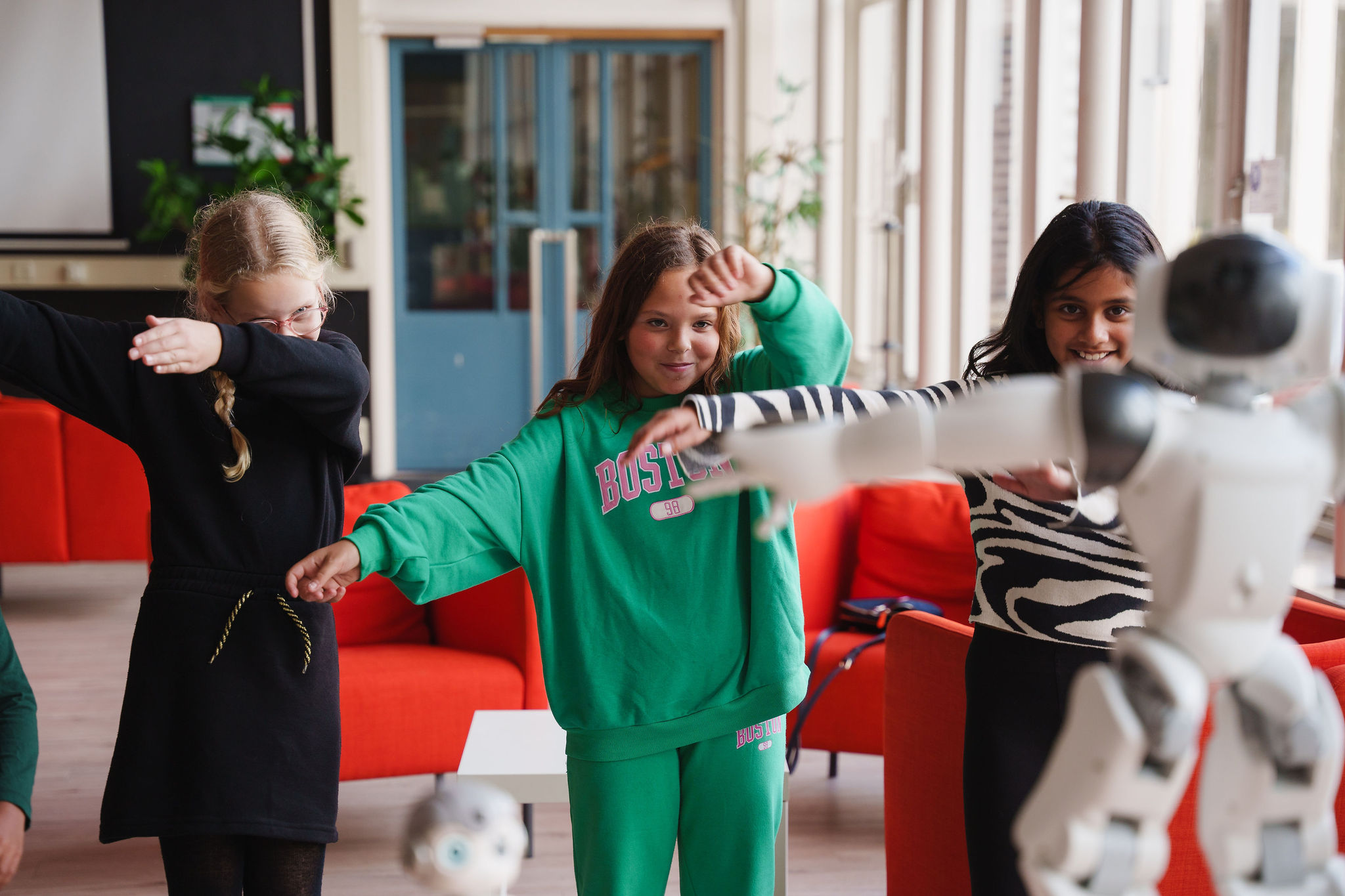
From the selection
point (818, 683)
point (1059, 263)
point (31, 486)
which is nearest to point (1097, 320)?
point (1059, 263)

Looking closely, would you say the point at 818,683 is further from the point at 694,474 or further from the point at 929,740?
the point at 694,474

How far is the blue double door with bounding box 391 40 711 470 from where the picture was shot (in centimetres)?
611

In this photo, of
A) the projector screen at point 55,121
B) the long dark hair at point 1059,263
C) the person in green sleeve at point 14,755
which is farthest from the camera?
the projector screen at point 55,121

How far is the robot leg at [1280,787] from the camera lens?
0.70 m

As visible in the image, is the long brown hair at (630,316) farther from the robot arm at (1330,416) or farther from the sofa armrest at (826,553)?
the sofa armrest at (826,553)

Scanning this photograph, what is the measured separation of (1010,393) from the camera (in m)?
0.69

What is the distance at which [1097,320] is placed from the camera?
49.2 inches

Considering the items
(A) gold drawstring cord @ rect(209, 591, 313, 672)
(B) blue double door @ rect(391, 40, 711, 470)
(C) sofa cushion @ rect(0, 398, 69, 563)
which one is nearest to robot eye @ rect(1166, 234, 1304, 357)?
(A) gold drawstring cord @ rect(209, 591, 313, 672)

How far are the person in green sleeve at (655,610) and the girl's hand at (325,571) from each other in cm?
20

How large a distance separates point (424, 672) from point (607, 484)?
1.37m

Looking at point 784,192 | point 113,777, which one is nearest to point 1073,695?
point 113,777

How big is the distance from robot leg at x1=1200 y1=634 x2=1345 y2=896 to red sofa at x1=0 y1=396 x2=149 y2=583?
421cm

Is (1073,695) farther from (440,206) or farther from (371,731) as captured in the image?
(440,206)

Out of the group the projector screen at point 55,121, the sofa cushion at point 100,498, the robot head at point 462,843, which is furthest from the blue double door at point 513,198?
the robot head at point 462,843
